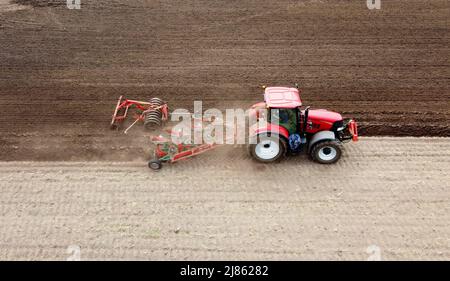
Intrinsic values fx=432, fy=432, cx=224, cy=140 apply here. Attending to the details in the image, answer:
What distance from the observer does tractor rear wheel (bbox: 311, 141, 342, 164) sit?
8.89m

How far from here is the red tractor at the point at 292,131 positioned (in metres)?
8.80

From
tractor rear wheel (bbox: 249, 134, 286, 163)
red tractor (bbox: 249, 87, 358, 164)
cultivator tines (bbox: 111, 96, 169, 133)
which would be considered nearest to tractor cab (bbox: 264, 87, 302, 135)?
red tractor (bbox: 249, 87, 358, 164)

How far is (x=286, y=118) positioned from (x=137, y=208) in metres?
3.47

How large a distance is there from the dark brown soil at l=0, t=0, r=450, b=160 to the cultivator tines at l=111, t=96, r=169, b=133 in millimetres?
351

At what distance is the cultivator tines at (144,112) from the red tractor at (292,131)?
2411 mm

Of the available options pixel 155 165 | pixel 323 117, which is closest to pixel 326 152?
pixel 323 117

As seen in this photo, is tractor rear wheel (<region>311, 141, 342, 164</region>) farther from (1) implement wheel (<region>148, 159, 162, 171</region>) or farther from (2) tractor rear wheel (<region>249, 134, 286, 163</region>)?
(1) implement wheel (<region>148, 159, 162, 171</region>)

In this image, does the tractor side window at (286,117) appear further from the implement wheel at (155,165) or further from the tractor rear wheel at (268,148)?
the implement wheel at (155,165)

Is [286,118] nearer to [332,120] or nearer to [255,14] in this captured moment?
[332,120]

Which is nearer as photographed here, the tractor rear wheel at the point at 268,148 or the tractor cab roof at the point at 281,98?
the tractor cab roof at the point at 281,98

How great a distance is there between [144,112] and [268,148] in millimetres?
3211

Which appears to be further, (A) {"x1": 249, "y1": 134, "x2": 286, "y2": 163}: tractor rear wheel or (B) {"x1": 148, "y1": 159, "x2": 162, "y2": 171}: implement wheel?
(B) {"x1": 148, "y1": 159, "x2": 162, "y2": 171}: implement wheel

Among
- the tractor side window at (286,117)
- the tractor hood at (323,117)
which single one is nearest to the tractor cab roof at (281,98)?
the tractor side window at (286,117)

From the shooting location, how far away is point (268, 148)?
9.08 metres
